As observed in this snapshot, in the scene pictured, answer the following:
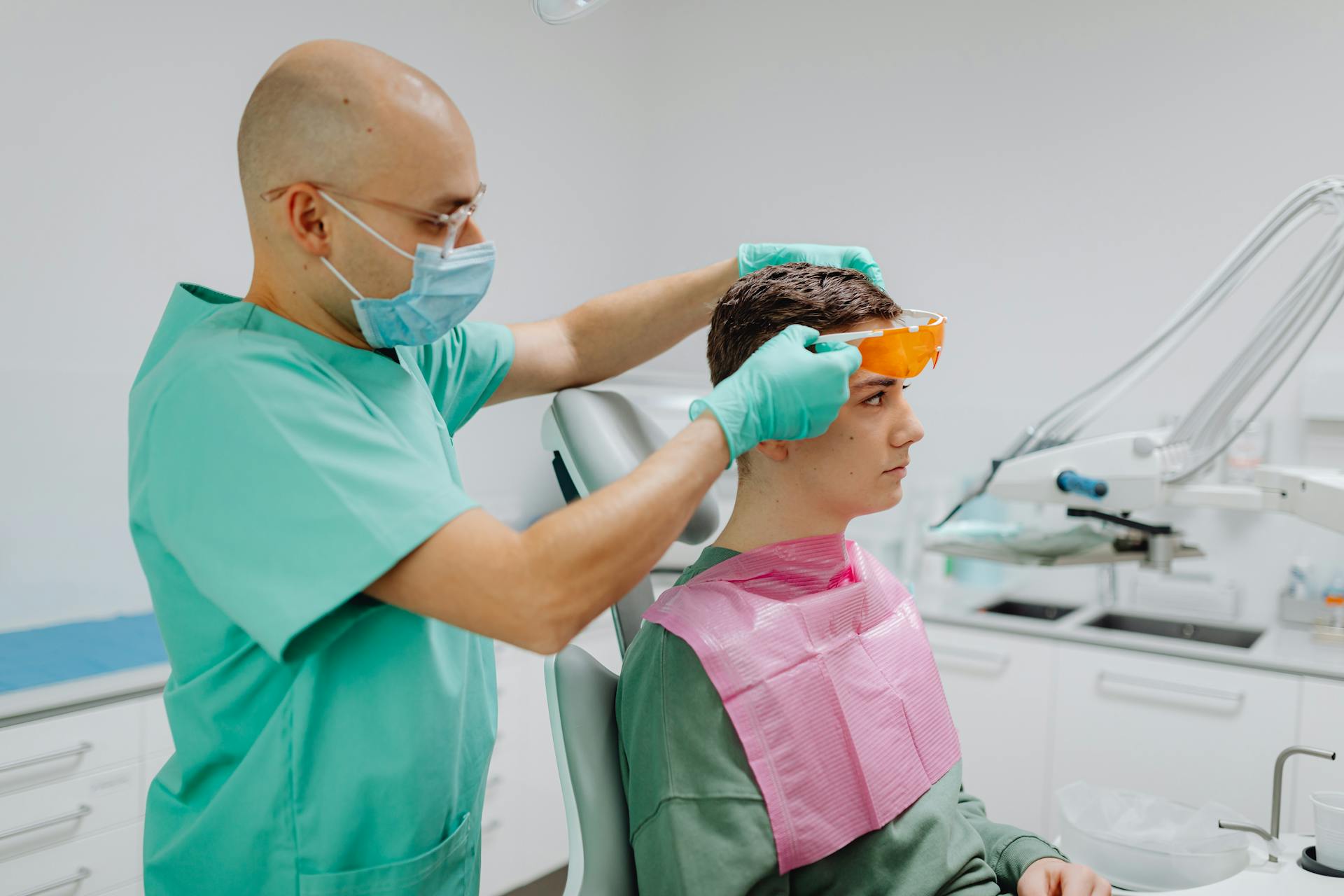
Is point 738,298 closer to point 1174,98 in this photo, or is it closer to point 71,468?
point 71,468

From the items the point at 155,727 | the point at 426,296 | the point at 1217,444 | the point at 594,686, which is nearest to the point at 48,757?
the point at 155,727

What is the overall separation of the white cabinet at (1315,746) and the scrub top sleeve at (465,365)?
200cm

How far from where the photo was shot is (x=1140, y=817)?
1.62 meters

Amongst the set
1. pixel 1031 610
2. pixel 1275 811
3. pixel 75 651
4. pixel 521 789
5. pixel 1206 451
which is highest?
pixel 1206 451

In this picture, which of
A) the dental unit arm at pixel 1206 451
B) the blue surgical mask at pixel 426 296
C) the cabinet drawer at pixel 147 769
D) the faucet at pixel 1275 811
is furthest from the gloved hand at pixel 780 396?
the cabinet drawer at pixel 147 769

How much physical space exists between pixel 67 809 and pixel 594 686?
123 cm

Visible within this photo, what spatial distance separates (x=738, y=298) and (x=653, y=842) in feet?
2.33

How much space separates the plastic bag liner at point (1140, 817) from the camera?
152 centimetres

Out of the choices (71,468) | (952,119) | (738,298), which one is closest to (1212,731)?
(738,298)

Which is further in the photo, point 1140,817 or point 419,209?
point 1140,817

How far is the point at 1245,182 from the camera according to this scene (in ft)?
9.06

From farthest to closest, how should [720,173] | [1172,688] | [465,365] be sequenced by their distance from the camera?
[720,173], [1172,688], [465,365]

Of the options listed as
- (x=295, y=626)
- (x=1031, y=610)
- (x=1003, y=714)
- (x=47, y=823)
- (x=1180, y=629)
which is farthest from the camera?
(x=1031, y=610)

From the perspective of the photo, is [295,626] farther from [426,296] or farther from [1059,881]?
[1059,881]
